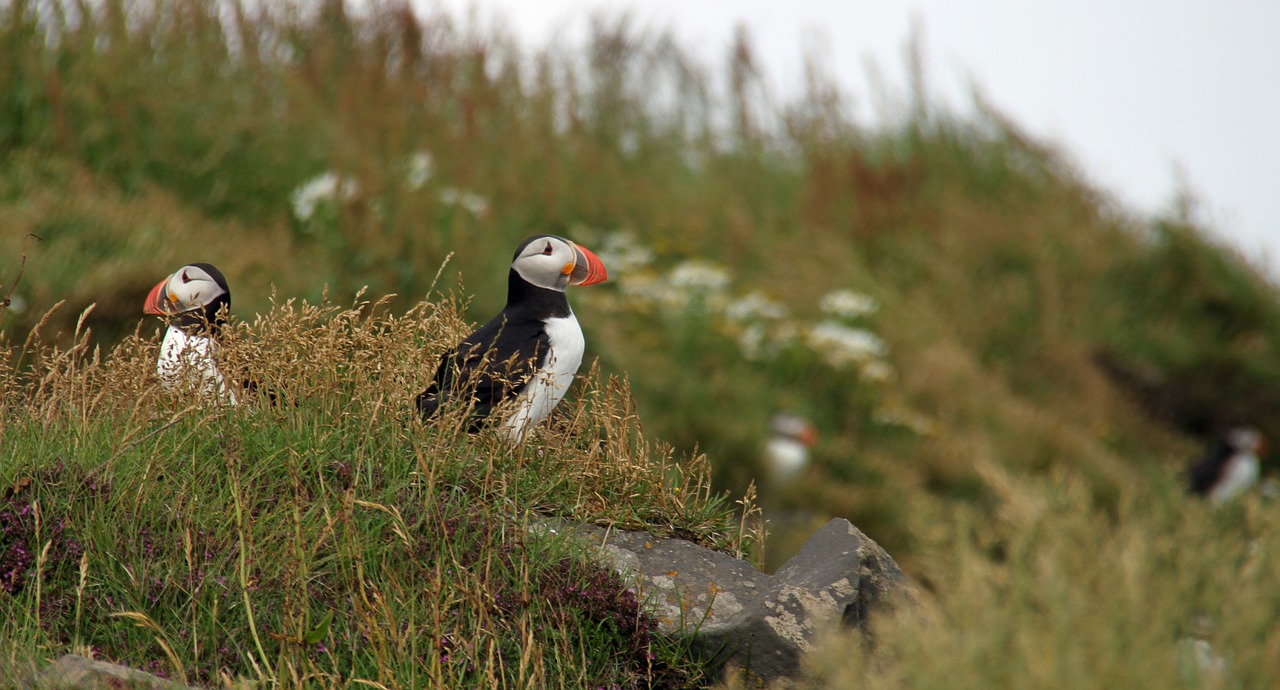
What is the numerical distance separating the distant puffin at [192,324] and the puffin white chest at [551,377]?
0.88 m

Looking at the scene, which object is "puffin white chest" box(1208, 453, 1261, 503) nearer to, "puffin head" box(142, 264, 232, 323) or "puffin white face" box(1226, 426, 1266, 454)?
"puffin white face" box(1226, 426, 1266, 454)

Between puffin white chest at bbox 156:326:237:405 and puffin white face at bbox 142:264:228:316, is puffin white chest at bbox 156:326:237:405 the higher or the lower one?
the lower one

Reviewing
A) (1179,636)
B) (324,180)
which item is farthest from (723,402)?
(1179,636)

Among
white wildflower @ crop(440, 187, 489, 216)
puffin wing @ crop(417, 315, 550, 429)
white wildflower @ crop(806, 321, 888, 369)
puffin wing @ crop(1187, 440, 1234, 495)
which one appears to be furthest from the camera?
puffin wing @ crop(1187, 440, 1234, 495)

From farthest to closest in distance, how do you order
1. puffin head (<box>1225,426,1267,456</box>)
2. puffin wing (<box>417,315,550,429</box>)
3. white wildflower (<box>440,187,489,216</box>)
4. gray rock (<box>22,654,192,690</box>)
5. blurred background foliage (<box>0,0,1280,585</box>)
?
1. puffin head (<box>1225,426,1267,456</box>)
2. white wildflower (<box>440,187,489,216</box>)
3. blurred background foliage (<box>0,0,1280,585</box>)
4. puffin wing (<box>417,315,550,429</box>)
5. gray rock (<box>22,654,192,690</box>)

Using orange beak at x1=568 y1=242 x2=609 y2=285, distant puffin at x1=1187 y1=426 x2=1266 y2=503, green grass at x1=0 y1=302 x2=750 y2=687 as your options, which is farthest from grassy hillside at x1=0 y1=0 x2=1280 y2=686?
distant puffin at x1=1187 y1=426 x2=1266 y2=503

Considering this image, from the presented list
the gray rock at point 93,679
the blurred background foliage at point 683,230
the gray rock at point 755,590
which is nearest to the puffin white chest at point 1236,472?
the blurred background foliage at point 683,230

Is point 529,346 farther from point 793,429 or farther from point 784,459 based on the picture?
point 793,429

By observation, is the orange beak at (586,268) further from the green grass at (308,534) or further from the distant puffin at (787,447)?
the distant puffin at (787,447)

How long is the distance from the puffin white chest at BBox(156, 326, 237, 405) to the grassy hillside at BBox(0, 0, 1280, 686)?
10 cm

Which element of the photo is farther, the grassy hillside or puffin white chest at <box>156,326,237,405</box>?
puffin white chest at <box>156,326,237,405</box>

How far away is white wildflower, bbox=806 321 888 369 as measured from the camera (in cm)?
982

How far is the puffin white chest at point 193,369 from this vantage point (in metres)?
3.57

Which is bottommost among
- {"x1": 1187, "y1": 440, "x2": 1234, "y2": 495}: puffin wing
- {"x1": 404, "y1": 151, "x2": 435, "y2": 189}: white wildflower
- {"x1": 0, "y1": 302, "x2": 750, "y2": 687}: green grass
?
{"x1": 0, "y1": 302, "x2": 750, "y2": 687}: green grass
